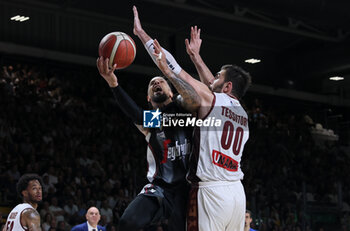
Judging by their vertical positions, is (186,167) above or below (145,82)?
below

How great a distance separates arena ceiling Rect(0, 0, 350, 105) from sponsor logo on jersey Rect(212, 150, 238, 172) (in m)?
9.64

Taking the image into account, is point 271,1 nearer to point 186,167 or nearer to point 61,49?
point 61,49

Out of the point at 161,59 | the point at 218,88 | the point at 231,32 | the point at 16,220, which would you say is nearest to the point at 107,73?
the point at 161,59

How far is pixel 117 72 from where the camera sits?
19.0m

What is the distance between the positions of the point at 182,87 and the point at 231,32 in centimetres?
1391

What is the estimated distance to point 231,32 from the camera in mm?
18391

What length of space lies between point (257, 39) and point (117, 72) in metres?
4.51

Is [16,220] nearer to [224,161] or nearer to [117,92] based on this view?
[117,92]

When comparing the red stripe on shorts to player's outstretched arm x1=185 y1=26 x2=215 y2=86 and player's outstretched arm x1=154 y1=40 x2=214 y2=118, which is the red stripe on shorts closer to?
player's outstretched arm x1=154 y1=40 x2=214 y2=118

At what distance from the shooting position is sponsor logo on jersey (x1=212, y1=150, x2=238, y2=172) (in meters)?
4.93

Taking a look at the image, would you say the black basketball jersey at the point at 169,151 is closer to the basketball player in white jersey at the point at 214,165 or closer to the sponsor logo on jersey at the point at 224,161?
the basketball player in white jersey at the point at 214,165

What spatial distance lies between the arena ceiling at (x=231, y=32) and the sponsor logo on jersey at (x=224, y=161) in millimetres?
9640

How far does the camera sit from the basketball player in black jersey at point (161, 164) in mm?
5117

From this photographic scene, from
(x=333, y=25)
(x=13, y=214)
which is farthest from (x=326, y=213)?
(x=13, y=214)
